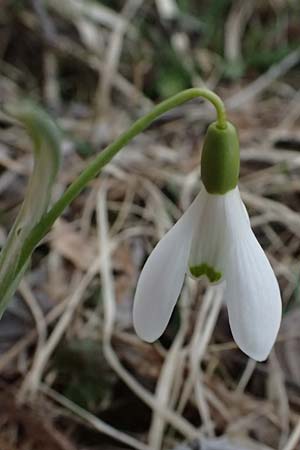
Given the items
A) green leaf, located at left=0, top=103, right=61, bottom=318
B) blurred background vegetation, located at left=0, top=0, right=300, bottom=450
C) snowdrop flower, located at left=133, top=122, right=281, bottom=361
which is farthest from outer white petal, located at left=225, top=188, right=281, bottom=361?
blurred background vegetation, located at left=0, top=0, right=300, bottom=450

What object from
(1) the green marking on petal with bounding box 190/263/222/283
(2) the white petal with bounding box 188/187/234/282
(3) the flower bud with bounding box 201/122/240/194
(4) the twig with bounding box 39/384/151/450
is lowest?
(4) the twig with bounding box 39/384/151/450

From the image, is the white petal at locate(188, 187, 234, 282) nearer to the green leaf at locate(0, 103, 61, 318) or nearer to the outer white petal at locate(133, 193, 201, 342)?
the outer white petal at locate(133, 193, 201, 342)

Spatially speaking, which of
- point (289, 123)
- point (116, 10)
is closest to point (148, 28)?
point (116, 10)

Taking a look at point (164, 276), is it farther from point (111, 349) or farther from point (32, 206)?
point (111, 349)

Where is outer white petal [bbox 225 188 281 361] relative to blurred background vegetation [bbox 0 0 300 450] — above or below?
below

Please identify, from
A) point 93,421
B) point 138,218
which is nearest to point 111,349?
point 93,421
